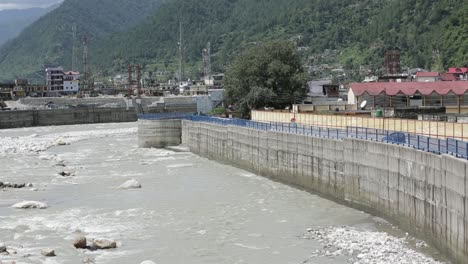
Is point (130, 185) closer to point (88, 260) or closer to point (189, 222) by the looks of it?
point (189, 222)

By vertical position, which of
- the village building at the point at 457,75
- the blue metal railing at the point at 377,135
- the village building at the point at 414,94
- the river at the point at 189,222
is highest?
the village building at the point at 457,75

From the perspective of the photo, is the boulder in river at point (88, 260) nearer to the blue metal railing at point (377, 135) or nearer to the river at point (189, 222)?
the river at point (189, 222)

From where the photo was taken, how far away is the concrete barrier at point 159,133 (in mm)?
79000

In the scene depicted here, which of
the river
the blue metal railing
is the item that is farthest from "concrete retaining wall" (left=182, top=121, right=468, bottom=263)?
the river

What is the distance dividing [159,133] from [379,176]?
160ft

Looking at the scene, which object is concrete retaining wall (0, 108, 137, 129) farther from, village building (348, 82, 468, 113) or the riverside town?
village building (348, 82, 468, 113)

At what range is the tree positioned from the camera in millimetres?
78250

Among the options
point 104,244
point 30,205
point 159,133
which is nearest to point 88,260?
point 104,244

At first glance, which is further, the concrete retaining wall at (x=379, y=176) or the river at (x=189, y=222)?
the river at (x=189, y=222)

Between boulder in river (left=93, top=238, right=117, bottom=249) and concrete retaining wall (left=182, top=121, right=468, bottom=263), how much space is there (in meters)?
13.3

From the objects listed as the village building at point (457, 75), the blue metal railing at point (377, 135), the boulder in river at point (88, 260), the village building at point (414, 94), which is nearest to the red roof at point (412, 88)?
the village building at point (414, 94)

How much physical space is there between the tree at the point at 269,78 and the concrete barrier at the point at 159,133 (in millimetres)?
8245

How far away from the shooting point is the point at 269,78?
260 feet

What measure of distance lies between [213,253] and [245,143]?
A: 28.7m
